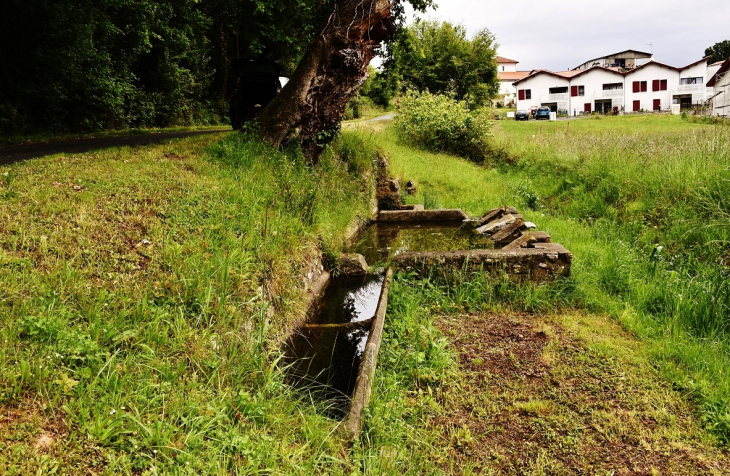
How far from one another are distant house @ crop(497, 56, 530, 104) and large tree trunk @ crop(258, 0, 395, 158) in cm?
5795

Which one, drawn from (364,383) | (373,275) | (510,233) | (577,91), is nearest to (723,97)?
(577,91)

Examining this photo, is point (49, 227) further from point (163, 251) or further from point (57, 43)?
point (57, 43)

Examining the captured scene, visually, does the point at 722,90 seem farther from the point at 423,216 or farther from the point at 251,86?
the point at 251,86

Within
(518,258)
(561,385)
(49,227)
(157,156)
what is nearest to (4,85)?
(157,156)

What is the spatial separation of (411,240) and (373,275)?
2.19m

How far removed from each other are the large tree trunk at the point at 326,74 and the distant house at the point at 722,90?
3522cm

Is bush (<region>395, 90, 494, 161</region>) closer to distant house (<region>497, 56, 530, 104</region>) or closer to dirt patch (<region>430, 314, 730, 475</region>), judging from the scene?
dirt patch (<region>430, 314, 730, 475</region>)

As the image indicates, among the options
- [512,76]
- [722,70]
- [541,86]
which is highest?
[512,76]

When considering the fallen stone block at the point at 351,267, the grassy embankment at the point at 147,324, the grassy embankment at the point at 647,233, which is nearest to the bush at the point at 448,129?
the grassy embankment at the point at 647,233

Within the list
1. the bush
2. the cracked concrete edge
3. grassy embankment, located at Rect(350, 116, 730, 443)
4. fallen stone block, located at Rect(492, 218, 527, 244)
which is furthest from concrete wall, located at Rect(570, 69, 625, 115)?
the cracked concrete edge

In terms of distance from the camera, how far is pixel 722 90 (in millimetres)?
34125

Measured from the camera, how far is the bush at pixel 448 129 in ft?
57.0

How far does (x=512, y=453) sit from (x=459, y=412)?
54 cm

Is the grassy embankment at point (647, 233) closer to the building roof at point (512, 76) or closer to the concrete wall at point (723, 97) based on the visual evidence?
the concrete wall at point (723, 97)
